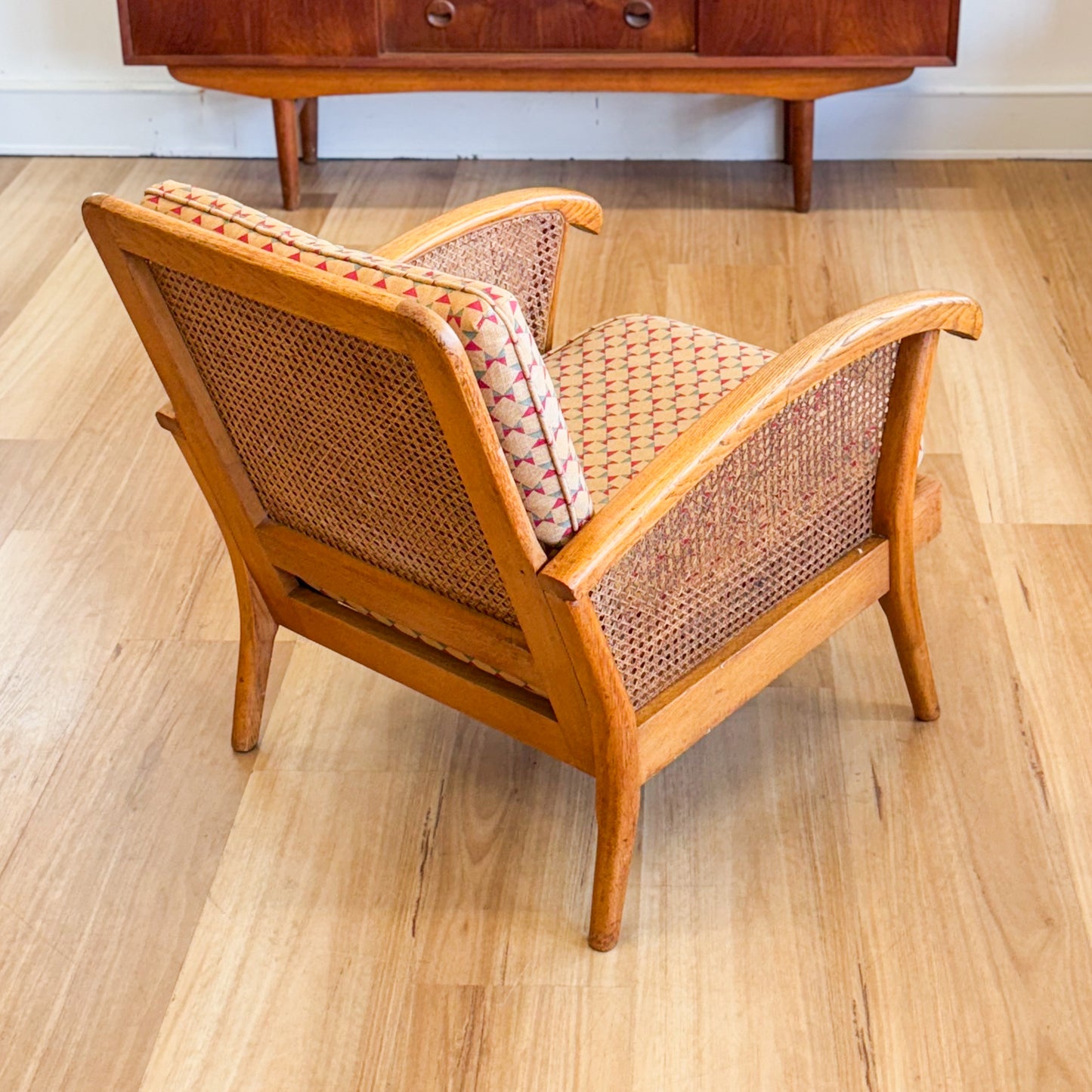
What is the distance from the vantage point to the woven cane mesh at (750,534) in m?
1.42

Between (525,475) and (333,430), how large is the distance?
0.73 ft

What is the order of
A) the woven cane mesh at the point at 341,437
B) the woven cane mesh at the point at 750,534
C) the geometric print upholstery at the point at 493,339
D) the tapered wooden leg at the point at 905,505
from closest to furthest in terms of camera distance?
the geometric print upholstery at the point at 493,339 → the woven cane mesh at the point at 341,437 → the woven cane mesh at the point at 750,534 → the tapered wooden leg at the point at 905,505

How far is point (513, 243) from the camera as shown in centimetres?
180

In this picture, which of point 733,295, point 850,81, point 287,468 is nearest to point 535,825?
point 287,468

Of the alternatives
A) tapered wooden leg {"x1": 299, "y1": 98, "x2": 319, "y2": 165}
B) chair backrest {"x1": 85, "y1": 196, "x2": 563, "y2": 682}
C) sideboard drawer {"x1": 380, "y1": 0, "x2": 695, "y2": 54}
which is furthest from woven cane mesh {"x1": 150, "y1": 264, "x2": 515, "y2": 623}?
tapered wooden leg {"x1": 299, "y1": 98, "x2": 319, "y2": 165}

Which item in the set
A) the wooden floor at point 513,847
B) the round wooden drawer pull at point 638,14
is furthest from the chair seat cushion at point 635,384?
the round wooden drawer pull at point 638,14

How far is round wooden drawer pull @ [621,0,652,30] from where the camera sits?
2936 mm

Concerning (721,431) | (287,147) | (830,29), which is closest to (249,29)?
(287,147)

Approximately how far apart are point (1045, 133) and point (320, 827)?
2.58 meters

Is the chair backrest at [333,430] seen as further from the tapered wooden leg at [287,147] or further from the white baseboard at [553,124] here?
the white baseboard at [553,124]

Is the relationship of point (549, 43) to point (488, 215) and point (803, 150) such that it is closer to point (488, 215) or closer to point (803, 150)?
point (803, 150)

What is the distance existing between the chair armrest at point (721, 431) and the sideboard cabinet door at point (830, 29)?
5.31 feet

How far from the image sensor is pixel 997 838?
1.66 m

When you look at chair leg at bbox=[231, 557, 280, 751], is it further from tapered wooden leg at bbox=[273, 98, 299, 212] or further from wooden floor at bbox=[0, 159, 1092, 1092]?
tapered wooden leg at bbox=[273, 98, 299, 212]
